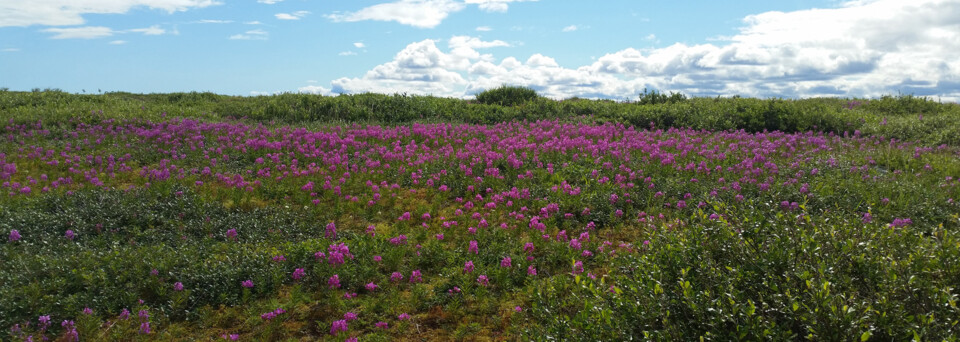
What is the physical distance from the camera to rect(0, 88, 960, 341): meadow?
4465mm

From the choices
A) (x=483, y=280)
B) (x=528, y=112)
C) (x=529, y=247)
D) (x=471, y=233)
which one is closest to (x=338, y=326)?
(x=483, y=280)

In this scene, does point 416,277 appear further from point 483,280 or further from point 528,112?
point 528,112

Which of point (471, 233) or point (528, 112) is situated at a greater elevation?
point (528, 112)

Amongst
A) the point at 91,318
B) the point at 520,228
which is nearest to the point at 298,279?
the point at 91,318

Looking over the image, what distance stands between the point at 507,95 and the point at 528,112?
4.74 metres

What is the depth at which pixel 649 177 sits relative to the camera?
11219mm

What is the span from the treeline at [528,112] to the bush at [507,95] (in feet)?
0.15

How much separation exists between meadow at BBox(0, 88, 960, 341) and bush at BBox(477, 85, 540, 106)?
31.0 ft

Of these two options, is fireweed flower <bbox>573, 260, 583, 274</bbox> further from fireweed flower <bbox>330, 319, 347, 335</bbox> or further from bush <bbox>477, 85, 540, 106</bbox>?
bush <bbox>477, 85, 540, 106</bbox>

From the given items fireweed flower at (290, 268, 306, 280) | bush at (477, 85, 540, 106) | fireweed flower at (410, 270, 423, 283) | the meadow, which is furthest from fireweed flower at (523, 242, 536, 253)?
bush at (477, 85, 540, 106)

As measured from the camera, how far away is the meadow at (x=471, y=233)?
4465mm

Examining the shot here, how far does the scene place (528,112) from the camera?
22.4 meters

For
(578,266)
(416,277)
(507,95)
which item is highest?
(507,95)

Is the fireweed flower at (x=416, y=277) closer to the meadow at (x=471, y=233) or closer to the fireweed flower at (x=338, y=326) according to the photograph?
the meadow at (x=471, y=233)
